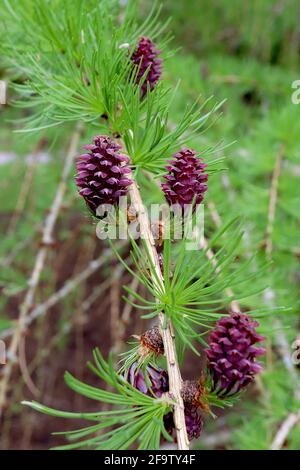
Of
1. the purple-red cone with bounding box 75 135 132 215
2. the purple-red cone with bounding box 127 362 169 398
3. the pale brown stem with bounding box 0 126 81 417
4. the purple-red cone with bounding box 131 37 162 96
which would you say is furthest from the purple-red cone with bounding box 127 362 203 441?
the pale brown stem with bounding box 0 126 81 417

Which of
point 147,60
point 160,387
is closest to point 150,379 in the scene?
point 160,387

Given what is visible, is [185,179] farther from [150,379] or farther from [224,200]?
[224,200]

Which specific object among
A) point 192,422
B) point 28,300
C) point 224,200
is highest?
point 224,200

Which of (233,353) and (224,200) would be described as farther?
(224,200)
